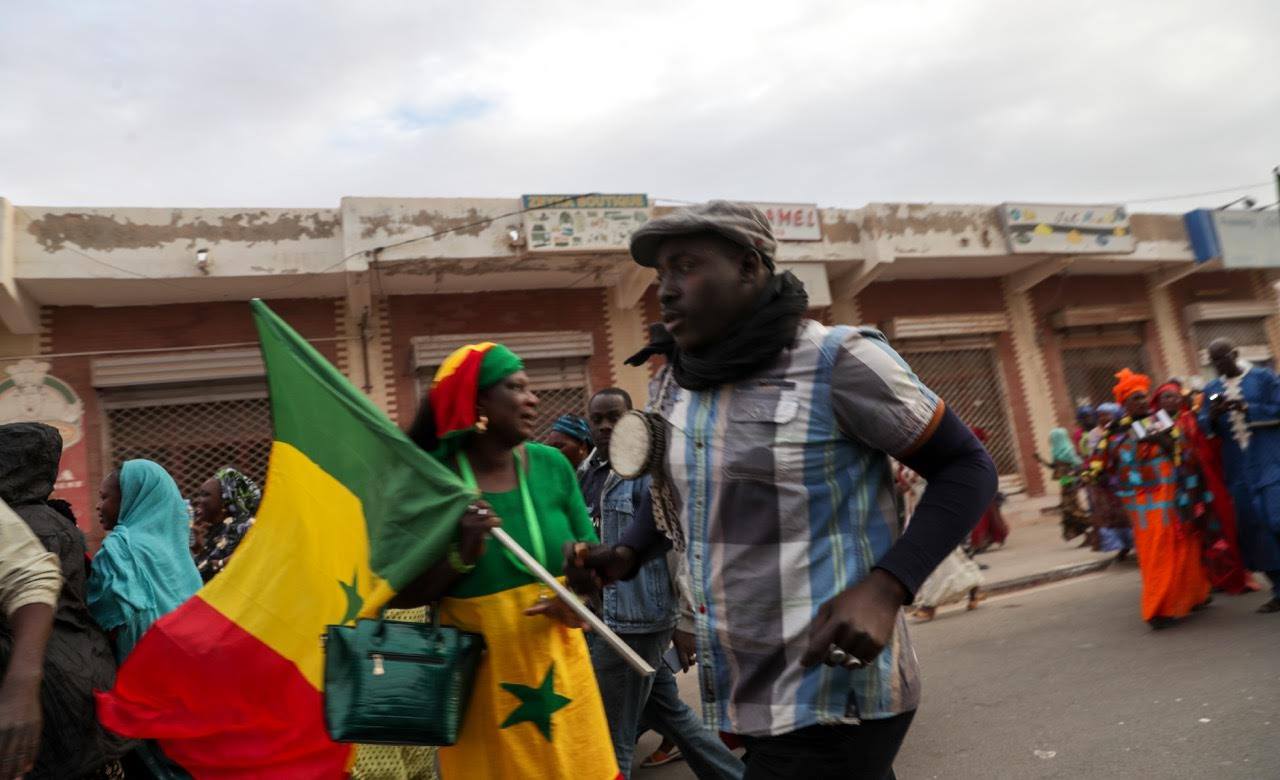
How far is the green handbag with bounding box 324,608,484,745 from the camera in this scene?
2.21 metres

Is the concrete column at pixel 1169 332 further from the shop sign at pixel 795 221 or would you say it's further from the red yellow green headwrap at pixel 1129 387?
the red yellow green headwrap at pixel 1129 387

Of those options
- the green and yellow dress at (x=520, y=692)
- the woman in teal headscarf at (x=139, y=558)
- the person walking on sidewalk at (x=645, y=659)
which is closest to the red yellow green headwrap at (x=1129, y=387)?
the person walking on sidewalk at (x=645, y=659)

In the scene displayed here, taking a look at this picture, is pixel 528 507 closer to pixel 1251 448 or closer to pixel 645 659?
pixel 645 659

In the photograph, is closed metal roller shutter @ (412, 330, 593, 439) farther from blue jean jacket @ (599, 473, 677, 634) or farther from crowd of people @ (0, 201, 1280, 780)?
blue jean jacket @ (599, 473, 677, 634)

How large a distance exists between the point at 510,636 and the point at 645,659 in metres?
1.53

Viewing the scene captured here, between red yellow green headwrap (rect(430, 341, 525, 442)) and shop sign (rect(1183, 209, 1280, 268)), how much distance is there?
649 inches

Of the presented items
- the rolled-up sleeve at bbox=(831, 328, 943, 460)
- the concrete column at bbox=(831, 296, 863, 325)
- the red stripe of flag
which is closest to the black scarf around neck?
the rolled-up sleeve at bbox=(831, 328, 943, 460)

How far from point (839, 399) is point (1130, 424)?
236 inches

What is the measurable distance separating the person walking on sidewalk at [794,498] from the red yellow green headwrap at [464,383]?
41.9 inches

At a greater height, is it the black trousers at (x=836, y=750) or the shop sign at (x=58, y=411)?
the shop sign at (x=58, y=411)

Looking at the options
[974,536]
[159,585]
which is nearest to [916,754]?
[159,585]

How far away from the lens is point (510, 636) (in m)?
2.51

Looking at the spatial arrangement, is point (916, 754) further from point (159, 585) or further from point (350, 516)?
point (159, 585)

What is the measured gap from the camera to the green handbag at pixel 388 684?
87.2 inches
